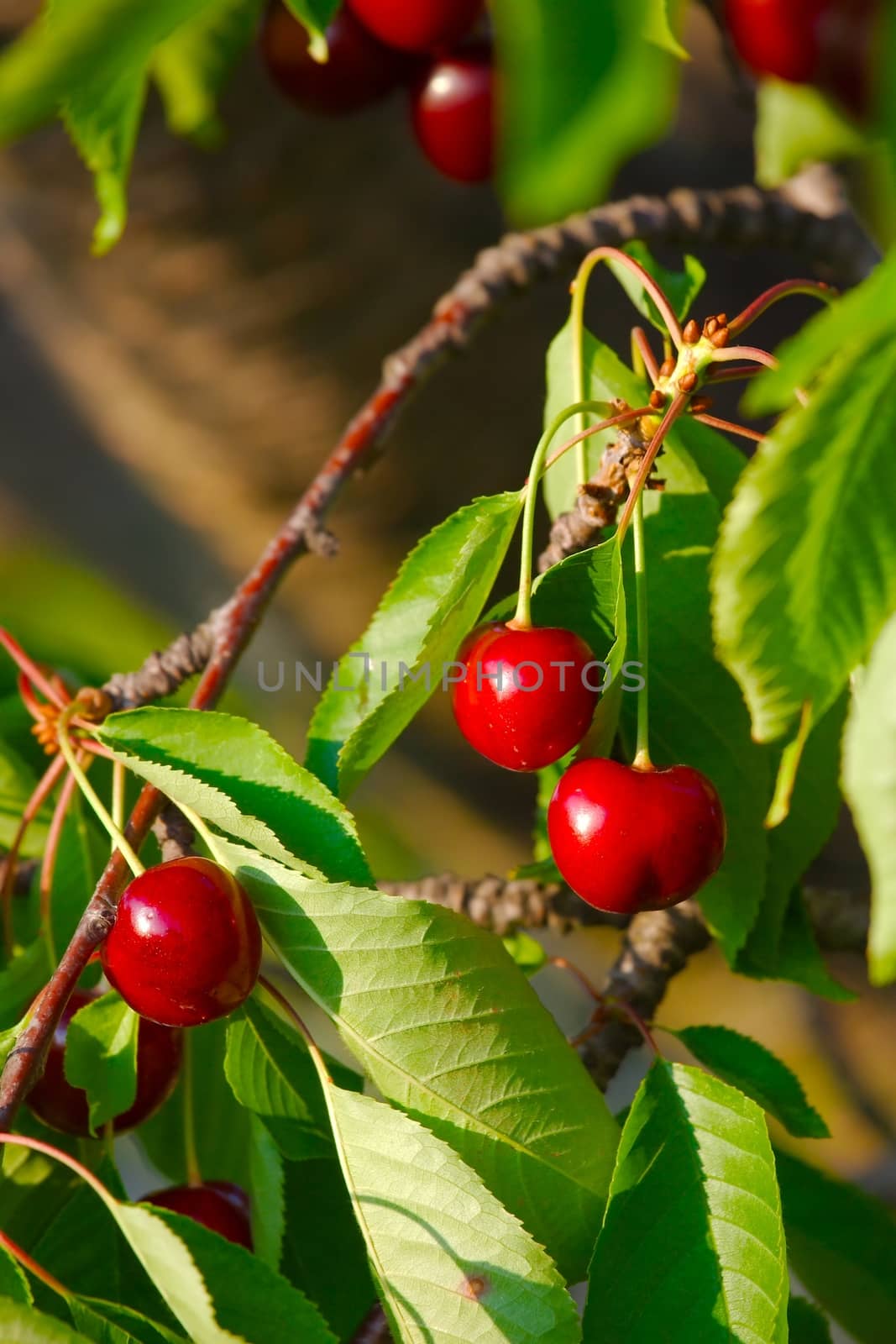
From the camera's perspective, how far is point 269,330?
1.08m

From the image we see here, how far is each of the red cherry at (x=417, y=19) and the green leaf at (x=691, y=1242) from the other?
2.27 ft

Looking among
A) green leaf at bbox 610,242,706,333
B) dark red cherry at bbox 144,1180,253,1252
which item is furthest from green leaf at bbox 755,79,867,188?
dark red cherry at bbox 144,1180,253,1252

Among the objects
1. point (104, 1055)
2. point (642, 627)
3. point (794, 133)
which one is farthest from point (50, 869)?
point (794, 133)

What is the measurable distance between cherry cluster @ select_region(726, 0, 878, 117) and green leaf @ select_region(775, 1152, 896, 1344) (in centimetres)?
59

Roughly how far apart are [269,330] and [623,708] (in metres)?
0.66

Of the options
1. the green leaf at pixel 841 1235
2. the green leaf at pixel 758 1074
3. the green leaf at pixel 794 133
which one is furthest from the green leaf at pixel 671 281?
the green leaf at pixel 841 1235

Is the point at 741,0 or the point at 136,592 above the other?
the point at 741,0

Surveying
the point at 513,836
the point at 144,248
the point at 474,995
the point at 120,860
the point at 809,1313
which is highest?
the point at 144,248

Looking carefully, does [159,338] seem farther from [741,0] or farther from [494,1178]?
[494,1178]

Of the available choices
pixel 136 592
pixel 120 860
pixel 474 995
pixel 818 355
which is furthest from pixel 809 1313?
pixel 136 592

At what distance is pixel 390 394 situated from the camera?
31.2 inches

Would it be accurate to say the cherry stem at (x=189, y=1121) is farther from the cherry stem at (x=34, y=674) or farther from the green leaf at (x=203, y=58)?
the green leaf at (x=203, y=58)

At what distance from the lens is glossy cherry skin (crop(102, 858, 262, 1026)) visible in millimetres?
447

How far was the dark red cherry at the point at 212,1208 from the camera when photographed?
592 mm
